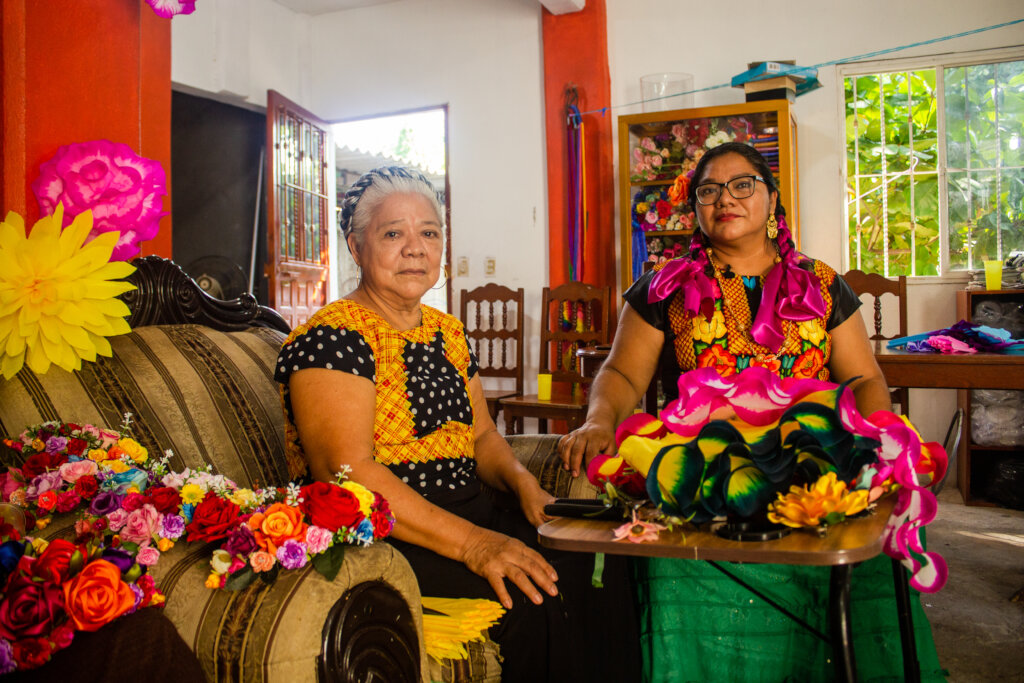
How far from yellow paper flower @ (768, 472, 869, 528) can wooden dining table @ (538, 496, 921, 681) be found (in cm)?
2

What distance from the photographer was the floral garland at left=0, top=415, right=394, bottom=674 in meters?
0.90

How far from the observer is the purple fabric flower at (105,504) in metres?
1.11

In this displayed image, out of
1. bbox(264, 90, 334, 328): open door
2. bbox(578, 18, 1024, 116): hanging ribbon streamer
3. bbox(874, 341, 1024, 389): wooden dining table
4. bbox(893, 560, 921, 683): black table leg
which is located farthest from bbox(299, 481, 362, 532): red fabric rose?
bbox(264, 90, 334, 328): open door

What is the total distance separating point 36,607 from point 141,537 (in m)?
0.17

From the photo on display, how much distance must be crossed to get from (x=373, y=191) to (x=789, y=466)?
1.01m

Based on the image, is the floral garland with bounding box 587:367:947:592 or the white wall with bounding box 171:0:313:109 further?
the white wall with bounding box 171:0:313:109

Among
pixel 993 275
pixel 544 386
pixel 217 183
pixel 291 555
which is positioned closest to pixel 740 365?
pixel 291 555

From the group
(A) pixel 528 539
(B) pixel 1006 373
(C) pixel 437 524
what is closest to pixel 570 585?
(A) pixel 528 539

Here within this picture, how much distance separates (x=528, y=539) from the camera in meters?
1.57

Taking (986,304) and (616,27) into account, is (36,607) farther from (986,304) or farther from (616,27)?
(616,27)

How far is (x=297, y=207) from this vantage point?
5.37 meters

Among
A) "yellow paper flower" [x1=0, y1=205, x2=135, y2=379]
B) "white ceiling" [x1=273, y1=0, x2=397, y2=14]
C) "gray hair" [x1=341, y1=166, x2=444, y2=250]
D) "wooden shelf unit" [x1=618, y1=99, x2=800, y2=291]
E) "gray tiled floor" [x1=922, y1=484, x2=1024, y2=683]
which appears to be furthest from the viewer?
"white ceiling" [x1=273, y1=0, x2=397, y2=14]

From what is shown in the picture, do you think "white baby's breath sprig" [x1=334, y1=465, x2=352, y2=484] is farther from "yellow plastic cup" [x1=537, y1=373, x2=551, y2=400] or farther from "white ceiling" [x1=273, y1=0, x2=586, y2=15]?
"white ceiling" [x1=273, y1=0, x2=586, y2=15]

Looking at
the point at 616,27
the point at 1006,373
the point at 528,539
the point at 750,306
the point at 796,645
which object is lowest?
the point at 796,645
